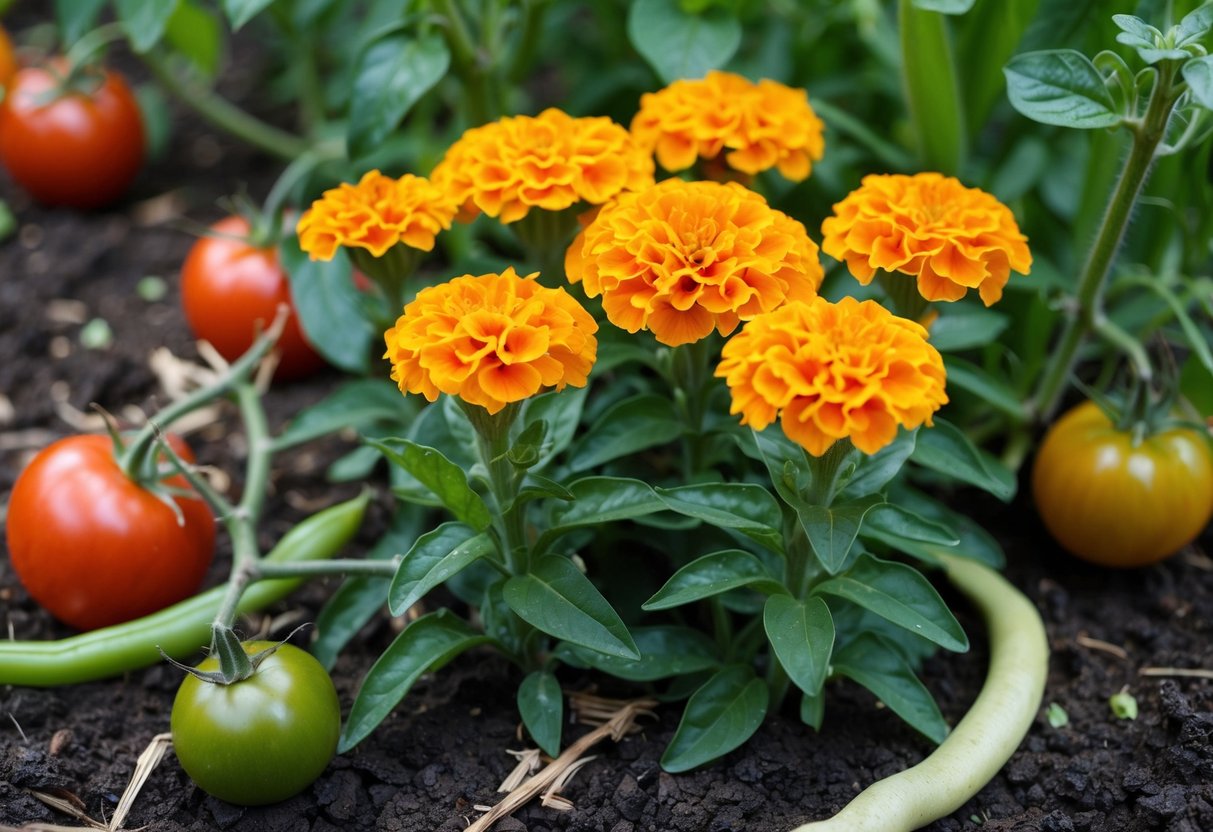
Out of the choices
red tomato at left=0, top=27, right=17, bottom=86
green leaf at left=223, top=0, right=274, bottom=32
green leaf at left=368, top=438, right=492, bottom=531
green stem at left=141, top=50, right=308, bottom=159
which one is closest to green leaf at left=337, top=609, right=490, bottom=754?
green leaf at left=368, top=438, right=492, bottom=531

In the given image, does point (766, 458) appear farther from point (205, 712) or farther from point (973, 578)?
point (205, 712)

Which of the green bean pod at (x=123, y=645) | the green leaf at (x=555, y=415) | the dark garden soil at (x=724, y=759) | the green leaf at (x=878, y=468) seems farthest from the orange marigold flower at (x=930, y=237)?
the green bean pod at (x=123, y=645)

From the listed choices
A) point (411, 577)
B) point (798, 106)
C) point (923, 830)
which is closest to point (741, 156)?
point (798, 106)

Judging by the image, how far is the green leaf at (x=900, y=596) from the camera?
1398 mm

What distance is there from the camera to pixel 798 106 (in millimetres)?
1730

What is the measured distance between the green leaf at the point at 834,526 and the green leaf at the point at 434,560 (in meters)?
0.41

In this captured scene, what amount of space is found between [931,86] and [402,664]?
4.32ft

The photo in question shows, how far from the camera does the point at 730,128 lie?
64.7 inches

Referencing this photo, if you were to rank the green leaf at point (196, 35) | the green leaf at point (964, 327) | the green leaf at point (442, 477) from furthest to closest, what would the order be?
the green leaf at point (196, 35) < the green leaf at point (964, 327) < the green leaf at point (442, 477)

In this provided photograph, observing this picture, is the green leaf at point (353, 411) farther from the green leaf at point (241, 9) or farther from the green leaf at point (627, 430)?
the green leaf at point (241, 9)

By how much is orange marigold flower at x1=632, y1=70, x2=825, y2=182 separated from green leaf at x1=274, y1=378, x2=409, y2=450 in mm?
612

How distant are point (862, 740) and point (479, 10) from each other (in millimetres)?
1508

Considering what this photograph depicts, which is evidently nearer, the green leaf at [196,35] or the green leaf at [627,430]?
the green leaf at [627,430]

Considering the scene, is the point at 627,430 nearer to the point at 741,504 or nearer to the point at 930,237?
the point at 741,504
